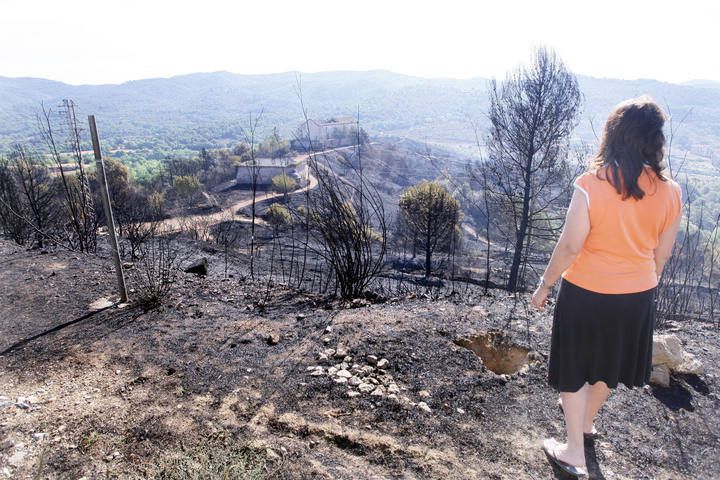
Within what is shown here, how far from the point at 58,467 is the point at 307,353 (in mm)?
1527

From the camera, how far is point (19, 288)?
4.40 meters

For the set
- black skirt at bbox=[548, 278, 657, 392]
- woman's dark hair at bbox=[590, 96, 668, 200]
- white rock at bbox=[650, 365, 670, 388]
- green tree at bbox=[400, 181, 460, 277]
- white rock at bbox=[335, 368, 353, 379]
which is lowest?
green tree at bbox=[400, 181, 460, 277]

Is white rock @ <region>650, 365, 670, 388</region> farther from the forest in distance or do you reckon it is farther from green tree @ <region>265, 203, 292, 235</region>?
green tree @ <region>265, 203, 292, 235</region>

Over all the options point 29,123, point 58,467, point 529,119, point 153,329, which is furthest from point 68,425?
point 29,123

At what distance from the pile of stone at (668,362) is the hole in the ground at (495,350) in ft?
2.68

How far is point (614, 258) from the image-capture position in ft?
5.22

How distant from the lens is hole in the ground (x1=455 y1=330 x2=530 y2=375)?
3209 mm

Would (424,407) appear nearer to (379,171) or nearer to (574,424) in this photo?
(574,424)

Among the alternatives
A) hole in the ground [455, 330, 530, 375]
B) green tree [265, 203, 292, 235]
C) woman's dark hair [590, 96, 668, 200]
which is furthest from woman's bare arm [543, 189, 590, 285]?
green tree [265, 203, 292, 235]

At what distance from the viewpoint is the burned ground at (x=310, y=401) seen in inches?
80.7

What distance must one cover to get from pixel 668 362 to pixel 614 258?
1.70m

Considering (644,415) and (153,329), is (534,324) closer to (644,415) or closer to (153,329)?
(644,415)

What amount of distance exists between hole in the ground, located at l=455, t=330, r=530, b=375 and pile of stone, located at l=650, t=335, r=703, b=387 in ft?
2.68


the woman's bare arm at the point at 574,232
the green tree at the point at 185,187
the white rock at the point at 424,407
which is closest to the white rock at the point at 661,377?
the white rock at the point at 424,407
